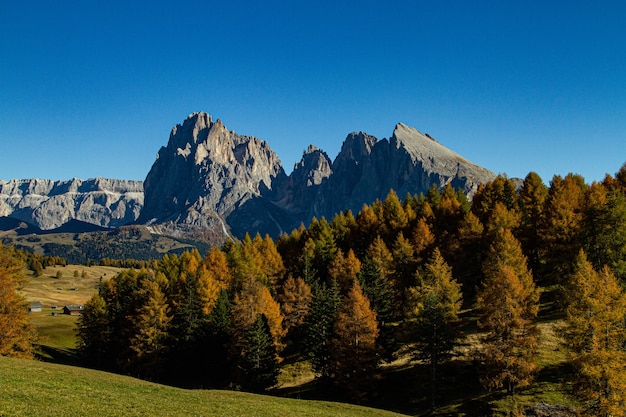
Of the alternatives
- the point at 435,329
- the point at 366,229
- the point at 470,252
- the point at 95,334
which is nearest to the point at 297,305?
the point at 366,229

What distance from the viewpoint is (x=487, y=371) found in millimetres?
40281

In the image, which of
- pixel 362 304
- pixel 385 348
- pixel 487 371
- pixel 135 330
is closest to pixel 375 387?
pixel 385 348

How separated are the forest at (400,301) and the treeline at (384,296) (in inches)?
7.2

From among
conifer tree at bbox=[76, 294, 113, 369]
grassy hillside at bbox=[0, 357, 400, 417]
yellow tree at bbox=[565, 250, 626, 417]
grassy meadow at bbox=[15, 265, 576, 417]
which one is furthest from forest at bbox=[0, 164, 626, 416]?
grassy hillside at bbox=[0, 357, 400, 417]

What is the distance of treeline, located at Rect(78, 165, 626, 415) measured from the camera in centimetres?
4047

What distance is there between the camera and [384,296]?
200 feet

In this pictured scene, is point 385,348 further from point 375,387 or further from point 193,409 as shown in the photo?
point 193,409

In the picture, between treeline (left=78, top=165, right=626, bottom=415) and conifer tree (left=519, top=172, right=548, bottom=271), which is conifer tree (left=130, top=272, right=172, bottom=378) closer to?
treeline (left=78, top=165, right=626, bottom=415)

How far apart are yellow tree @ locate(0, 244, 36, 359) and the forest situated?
15.7 metres

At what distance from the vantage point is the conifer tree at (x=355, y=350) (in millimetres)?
47306

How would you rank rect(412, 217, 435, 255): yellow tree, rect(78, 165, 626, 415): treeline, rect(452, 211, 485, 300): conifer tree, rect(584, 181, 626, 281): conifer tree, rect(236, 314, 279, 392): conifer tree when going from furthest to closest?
rect(412, 217, 435, 255): yellow tree, rect(452, 211, 485, 300): conifer tree, rect(236, 314, 279, 392): conifer tree, rect(584, 181, 626, 281): conifer tree, rect(78, 165, 626, 415): treeline

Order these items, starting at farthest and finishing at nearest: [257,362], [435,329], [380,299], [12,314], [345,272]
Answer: [345,272] < [380,299] < [257,362] < [12,314] < [435,329]

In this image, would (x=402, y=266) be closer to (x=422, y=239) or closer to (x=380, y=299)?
(x=422, y=239)

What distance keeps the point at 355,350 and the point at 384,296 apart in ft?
47.7
